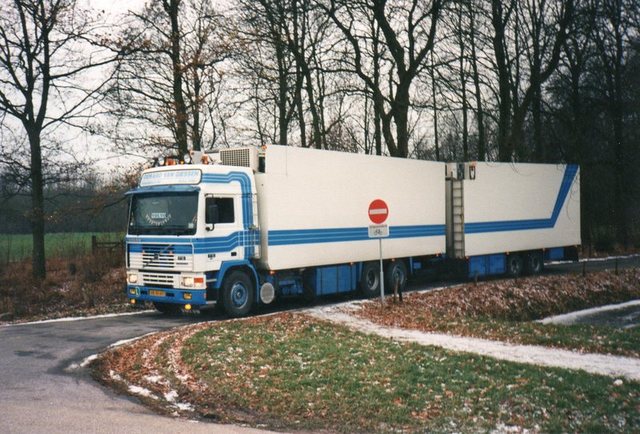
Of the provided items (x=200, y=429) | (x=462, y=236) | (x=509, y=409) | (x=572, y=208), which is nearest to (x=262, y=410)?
(x=200, y=429)

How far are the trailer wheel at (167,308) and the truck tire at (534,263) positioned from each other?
13986 millimetres

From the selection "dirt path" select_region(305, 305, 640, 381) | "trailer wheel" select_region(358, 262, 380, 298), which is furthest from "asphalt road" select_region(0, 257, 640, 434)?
"trailer wheel" select_region(358, 262, 380, 298)

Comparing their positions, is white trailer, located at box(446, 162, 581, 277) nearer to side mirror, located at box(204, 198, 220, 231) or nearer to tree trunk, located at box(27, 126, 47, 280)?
side mirror, located at box(204, 198, 220, 231)

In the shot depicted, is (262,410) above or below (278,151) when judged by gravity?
below

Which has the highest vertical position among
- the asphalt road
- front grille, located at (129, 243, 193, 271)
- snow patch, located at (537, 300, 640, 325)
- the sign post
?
the sign post

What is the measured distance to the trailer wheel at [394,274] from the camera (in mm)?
19438

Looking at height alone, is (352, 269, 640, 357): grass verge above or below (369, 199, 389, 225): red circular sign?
below

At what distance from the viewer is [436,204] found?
21.1 meters

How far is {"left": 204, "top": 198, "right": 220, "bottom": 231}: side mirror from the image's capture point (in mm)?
14445

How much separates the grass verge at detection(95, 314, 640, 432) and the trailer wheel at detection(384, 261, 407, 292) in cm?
794

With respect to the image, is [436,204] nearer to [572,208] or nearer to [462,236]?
[462,236]

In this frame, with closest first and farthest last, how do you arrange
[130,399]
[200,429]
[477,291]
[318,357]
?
1. [200,429]
2. [130,399]
3. [318,357]
4. [477,291]

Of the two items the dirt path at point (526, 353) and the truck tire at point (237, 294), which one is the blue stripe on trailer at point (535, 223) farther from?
the dirt path at point (526, 353)

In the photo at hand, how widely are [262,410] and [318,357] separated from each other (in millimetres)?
2351
